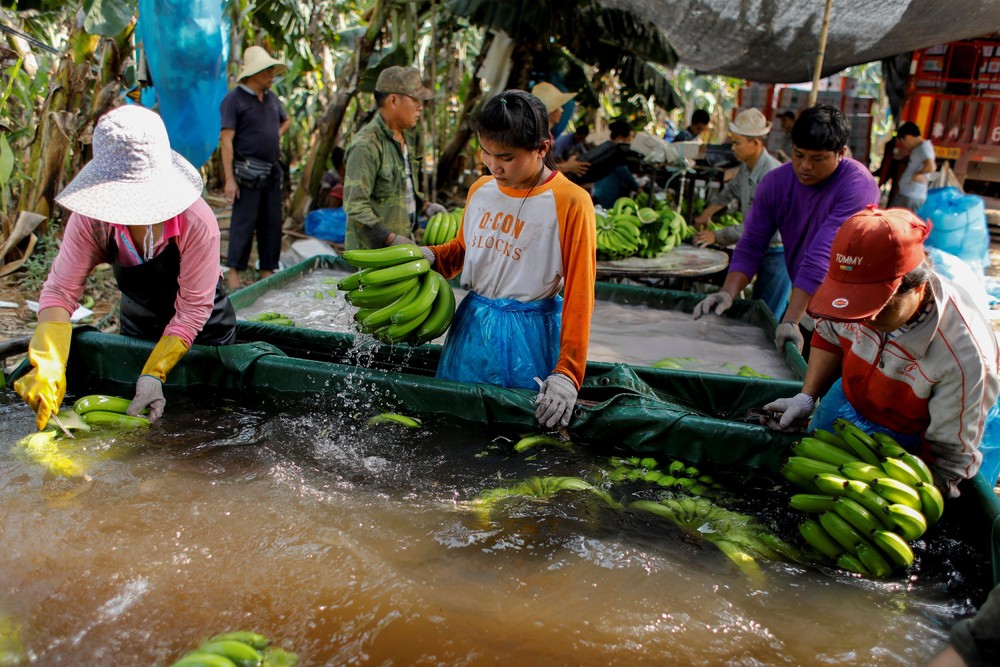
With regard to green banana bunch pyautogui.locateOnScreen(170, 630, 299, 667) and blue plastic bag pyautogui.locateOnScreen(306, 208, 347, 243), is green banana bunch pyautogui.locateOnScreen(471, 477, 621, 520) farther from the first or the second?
blue plastic bag pyautogui.locateOnScreen(306, 208, 347, 243)

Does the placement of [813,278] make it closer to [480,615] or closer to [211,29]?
[480,615]

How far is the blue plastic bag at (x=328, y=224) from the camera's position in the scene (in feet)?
26.7

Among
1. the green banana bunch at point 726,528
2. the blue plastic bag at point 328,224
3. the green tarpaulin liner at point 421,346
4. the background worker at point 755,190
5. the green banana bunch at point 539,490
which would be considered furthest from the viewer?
the blue plastic bag at point 328,224

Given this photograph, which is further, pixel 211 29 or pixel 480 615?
pixel 211 29

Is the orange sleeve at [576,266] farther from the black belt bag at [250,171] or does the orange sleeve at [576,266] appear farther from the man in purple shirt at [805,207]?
the black belt bag at [250,171]

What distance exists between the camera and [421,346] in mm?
3672

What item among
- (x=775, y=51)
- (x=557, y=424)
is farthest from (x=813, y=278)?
(x=775, y=51)

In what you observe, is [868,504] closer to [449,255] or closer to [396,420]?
[396,420]

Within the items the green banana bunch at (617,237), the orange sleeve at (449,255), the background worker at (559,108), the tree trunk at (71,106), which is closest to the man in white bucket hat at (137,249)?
the orange sleeve at (449,255)

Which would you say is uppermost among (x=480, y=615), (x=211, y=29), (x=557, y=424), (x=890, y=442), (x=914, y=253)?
(x=211, y=29)

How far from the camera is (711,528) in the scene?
237 centimetres

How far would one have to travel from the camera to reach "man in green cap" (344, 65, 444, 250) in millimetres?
4410

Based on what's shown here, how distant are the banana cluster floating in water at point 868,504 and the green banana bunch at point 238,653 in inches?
58.9

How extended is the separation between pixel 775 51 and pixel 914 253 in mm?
4832
